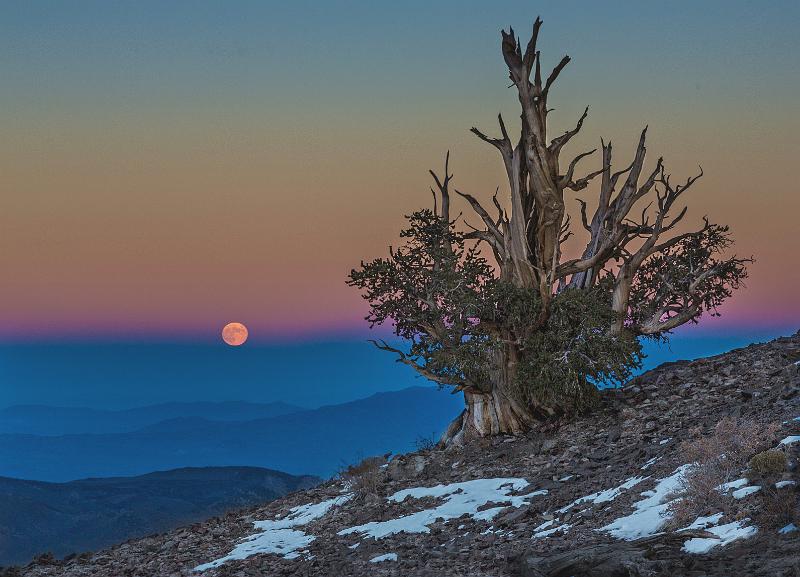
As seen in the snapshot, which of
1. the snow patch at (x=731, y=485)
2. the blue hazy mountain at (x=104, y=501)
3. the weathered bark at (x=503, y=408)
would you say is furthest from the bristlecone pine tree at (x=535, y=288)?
the blue hazy mountain at (x=104, y=501)

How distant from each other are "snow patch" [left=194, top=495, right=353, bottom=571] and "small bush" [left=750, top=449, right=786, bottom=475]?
29.2 ft

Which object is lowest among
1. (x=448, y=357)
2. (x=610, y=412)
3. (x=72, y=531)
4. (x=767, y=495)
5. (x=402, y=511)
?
(x=767, y=495)

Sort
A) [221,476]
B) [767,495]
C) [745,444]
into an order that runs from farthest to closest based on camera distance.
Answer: [221,476] → [745,444] → [767,495]

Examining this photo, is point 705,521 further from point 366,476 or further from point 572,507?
point 366,476

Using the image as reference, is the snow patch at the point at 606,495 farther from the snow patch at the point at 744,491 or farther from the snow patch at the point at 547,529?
the snow patch at the point at 744,491

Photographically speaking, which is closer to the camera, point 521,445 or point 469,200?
point 521,445

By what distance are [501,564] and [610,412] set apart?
1072 centimetres

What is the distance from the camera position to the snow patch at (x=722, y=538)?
11.1 m

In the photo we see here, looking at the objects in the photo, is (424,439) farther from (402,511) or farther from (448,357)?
(402,511)

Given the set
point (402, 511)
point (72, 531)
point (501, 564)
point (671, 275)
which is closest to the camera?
point (501, 564)

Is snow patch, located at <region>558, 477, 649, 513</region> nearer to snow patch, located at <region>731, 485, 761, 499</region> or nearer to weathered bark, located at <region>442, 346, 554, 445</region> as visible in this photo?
snow patch, located at <region>731, 485, 761, 499</region>

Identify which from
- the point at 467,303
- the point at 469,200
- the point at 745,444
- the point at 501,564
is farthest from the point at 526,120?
the point at 501,564

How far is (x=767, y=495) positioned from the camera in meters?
11.8

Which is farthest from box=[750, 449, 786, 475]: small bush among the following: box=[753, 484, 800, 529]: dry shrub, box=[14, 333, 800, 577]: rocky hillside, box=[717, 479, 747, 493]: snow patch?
box=[753, 484, 800, 529]: dry shrub
